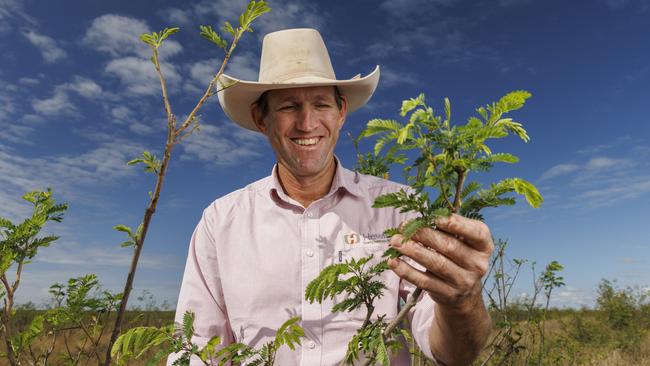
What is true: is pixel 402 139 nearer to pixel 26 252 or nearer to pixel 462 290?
pixel 462 290


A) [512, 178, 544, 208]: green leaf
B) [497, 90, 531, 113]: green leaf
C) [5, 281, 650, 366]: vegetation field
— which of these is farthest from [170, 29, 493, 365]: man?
[5, 281, 650, 366]: vegetation field

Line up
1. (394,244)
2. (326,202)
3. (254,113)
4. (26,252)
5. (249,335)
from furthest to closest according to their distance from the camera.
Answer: (254,113)
(326,202)
(249,335)
(26,252)
(394,244)

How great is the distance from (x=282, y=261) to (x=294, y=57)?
1.47 m

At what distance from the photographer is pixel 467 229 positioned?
65.9 inches

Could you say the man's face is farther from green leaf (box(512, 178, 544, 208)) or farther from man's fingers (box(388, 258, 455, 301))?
green leaf (box(512, 178, 544, 208))

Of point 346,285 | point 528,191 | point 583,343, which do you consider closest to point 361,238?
point 346,285

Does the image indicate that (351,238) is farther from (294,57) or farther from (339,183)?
(294,57)

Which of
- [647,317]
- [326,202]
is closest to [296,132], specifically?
[326,202]

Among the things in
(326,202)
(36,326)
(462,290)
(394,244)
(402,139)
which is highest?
(326,202)

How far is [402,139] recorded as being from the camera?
1.55 meters

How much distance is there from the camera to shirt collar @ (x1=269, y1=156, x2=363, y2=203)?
140 inches

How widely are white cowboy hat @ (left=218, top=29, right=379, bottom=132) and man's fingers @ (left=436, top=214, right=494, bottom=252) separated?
1.90m

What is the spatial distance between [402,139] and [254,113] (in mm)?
2472

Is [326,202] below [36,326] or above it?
above
